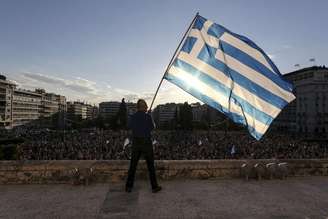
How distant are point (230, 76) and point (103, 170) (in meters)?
3.33

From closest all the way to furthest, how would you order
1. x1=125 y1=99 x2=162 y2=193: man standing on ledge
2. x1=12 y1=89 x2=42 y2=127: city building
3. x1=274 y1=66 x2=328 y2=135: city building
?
1. x1=125 y1=99 x2=162 y2=193: man standing on ledge
2. x1=274 y1=66 x2=328 y2=135: city building
3. x1=12 y1=89 x2=42 y2=127: city building

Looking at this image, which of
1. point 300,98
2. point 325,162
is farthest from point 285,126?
point 325,162

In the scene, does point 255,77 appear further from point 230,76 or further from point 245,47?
point 245,47

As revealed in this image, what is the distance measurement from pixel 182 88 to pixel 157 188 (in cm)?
216

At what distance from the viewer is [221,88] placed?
654 cm

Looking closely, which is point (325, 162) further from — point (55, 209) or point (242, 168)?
point (55, 209)

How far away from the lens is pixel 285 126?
129000 mm

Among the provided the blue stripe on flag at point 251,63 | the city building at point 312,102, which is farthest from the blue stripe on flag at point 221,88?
the city building at point 312,102

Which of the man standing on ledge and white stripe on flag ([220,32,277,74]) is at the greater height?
white stripe on flag ([220,32,277,74])

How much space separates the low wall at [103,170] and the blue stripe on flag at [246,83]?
5.25 feet

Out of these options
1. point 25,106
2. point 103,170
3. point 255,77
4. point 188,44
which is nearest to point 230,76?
point 255,77

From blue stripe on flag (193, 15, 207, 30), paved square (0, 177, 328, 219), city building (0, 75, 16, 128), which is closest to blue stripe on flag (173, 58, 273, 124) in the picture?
blue stripe on flag (193, 15, 207, 30)

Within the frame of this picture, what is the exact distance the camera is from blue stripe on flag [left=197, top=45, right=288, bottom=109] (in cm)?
646

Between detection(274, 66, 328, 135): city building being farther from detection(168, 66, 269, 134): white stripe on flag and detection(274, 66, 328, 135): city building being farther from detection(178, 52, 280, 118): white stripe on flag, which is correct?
detection(168, 66, 269, 134): white stripe on flag
